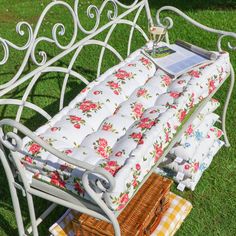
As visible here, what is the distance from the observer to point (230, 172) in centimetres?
332

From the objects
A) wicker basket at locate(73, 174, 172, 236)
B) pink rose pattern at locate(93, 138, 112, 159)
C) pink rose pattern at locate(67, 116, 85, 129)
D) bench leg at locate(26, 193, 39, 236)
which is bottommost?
wicker basket at locate(73, 174, 172, 236)

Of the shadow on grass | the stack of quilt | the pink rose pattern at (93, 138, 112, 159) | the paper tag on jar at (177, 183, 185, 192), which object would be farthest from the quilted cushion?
the shadow on grass

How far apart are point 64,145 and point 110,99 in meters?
0.56

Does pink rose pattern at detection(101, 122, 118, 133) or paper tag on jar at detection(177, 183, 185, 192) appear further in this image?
paper tag on jar at detection(177, 183, 185, 192)

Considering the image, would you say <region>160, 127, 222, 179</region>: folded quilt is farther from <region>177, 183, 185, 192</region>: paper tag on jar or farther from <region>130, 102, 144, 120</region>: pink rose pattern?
<region>130, 102, 144, 120</region>: pink rose pattern

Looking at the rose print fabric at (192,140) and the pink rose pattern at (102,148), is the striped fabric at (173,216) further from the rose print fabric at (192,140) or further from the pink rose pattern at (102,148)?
the pink rose pattern at (102,148)

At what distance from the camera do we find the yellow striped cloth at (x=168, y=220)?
268cm

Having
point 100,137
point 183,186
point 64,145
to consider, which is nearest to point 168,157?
point 183,186

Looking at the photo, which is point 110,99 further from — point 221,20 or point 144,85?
point 221,20

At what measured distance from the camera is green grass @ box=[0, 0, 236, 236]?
2936 mm

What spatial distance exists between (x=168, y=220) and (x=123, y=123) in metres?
0.77

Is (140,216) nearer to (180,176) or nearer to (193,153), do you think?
(180,176)

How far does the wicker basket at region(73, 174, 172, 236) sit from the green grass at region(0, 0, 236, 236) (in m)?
0.30

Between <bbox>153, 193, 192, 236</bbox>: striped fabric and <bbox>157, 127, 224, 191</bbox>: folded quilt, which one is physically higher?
<bbox>157, 127, 224, 191</bbox>: folded quilt
